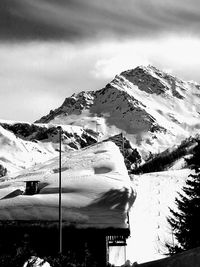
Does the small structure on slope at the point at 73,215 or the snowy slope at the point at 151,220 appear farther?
the snowy slope at the point at 151,220

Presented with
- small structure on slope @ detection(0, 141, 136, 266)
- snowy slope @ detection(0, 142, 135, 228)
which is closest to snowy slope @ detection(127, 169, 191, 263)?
small structure on slope @ detection(0, 141, 136, 266)

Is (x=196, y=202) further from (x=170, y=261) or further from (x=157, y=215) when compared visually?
(x=157, y=215)

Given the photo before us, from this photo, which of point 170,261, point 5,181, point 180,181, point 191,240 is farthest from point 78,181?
point 180,181

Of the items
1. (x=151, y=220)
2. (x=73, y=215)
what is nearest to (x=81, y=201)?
(x=73, y=215)

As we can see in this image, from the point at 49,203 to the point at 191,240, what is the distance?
350 inches

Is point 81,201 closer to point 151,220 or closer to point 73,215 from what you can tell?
point 73,215

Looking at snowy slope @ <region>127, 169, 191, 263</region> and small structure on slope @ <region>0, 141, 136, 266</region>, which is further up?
snowy slope @ <region>127, 169, 191, 263</region>

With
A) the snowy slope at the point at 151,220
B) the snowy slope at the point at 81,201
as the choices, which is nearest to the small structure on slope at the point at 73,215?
the snowy slope at the point at 81,201

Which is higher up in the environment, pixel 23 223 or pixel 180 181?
pixel 180 181

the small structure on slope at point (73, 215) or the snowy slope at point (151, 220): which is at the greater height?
the snowy slope at point (151, 220)

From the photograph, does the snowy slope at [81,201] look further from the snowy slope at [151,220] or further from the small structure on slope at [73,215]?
the snowy slope at [151,220]

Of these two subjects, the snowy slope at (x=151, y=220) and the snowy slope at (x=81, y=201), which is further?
the snowy slope at (x=151, y=220)

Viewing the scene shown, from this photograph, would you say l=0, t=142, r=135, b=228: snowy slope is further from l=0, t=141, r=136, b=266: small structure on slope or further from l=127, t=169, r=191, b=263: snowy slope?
l=127, t=169, r=191, b=263: snowy slope

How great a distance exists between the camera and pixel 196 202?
22.2m
